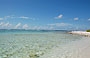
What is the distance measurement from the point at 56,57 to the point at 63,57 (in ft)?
1.70

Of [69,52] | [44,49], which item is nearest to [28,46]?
[44,49]

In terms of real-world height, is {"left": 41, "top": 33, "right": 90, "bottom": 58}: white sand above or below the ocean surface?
below

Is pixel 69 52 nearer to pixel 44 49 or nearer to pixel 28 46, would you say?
pixel 44 49

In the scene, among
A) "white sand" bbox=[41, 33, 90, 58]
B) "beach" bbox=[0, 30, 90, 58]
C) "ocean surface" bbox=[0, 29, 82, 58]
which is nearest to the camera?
"white sand" bbox=[41, 33, 90, 58]

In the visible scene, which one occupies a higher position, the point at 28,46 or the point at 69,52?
the point at 28,46

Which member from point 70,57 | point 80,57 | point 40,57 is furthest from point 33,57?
point 80,57

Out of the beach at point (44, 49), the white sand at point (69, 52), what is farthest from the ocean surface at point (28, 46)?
the white sand at point (69, 52)

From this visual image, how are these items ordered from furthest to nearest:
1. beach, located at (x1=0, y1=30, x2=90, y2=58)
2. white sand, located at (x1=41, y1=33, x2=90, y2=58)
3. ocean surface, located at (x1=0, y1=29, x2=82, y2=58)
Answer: ocean surface, located at (x1=0, y1=29, x2=82, y2=58)
beach, located at (x1=0, y1=30, x2=90, y2=58)
white sand, located at (x1=41, y1=33, x2=90, y2=58)

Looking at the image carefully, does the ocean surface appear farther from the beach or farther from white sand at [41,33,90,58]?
white sand at [41,33,90,58]

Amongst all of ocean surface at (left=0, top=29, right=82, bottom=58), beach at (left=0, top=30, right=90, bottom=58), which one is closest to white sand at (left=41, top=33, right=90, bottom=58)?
beach at (left=0, top=30, right=90, bottom=58)

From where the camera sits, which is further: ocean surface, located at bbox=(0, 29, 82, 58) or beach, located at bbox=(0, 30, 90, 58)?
ocean surface, located at bbox=(0, 29, 82, 58)

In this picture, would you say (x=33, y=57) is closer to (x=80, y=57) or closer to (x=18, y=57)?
(x=18, y=57)

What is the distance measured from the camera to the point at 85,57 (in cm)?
930

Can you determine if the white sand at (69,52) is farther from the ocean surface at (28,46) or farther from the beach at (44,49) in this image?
the ocean surface at (28,46)
